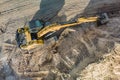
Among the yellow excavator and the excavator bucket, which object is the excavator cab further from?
the excavator bucket

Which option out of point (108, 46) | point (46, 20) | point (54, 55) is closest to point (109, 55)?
point (108, 46)

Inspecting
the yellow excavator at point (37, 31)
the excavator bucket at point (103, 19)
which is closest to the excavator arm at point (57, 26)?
the yellow excavator at point (37, 31)

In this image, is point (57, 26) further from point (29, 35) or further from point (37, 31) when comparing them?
point (29, 35)

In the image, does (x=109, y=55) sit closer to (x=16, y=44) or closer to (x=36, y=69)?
(x=36, y=69)

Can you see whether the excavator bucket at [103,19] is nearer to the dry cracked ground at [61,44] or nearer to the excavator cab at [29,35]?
the dry cracked ground at [61,44]

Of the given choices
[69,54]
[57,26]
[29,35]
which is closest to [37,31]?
[29,35]

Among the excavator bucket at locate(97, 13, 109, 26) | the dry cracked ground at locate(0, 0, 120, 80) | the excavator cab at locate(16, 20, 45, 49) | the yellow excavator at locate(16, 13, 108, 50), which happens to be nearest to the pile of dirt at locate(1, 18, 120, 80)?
the dry cracked ground at locate(0, 0, 120, 80)

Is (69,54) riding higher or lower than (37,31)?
lower
